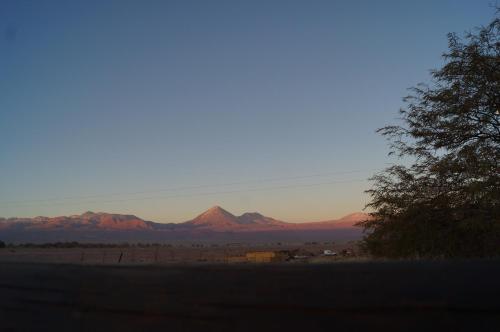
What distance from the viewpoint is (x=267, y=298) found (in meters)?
2.12

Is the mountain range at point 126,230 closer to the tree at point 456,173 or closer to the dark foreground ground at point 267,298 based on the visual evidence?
the tree at point 456,173

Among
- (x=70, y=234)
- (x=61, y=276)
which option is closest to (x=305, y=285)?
(x=61, y=276)

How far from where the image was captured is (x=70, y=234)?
155 m

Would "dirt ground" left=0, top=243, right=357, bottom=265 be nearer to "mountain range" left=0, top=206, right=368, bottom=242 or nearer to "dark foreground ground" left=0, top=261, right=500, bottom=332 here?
"dark foreground ground" left=0, top=261, right=500, bottom=332

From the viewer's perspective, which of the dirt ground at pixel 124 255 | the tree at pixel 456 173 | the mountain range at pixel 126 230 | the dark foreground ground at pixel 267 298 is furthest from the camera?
the mountain range at pixel 126 230

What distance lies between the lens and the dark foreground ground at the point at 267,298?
1.87 m

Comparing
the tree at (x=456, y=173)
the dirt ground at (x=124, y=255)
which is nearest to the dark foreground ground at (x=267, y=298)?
the tree at (x=456, y=173)

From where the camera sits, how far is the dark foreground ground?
1.87 metres

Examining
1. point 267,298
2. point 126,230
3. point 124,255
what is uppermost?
point 126,230

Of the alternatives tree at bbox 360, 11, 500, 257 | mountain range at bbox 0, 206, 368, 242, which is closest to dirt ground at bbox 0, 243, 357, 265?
tree at bbox 360, 11, 500, 257

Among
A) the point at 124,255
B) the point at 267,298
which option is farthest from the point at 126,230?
the point at 267,298

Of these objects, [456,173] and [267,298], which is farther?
[456,173]

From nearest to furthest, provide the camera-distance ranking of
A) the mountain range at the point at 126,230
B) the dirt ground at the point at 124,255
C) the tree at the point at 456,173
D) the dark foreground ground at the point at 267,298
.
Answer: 1. the dark foreground ground at the point at 267,298
2. the tree at the point at 456,173
3. the dirt ground at the point at 124,255
4. the mountain range at the point at 126,230

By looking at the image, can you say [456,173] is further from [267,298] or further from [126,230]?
[126,230]
